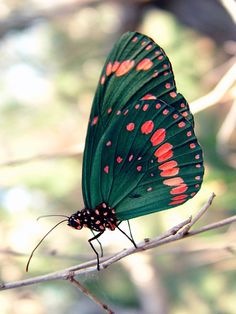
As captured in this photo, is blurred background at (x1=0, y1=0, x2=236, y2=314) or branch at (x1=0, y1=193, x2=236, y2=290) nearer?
branch at (x1=0, y1=193, x2=236, y2=290)

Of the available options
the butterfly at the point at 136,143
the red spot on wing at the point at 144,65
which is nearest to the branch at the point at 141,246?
the butterfly at the point at 136,143

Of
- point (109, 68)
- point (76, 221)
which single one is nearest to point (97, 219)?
point (76, 221)

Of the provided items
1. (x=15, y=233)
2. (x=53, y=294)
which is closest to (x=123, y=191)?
(x=15, y=233)

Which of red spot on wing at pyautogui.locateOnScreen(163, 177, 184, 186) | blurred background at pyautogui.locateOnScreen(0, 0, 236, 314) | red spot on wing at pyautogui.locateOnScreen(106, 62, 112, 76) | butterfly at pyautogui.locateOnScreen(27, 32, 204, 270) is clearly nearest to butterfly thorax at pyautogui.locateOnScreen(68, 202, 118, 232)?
butterfly at pyautogui.locateOnScreen(27, 32, 204, 270)

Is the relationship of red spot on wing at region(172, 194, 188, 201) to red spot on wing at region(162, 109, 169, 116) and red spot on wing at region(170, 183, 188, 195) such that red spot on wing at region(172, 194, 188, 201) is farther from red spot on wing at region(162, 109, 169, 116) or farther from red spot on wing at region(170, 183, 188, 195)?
red spot on wing at region(162, 109, 169, 116)

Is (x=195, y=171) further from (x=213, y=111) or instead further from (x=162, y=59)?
(x=213, y=111)

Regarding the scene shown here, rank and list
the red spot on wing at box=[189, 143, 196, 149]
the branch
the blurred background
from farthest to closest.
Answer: the blurred background → the red spot on wing at box=[189, 143, 196, 149] → the branch

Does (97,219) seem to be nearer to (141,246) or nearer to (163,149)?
(163,149)

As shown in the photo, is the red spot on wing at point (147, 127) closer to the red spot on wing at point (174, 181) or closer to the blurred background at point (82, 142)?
the red spot on wing at point (174, 181)
